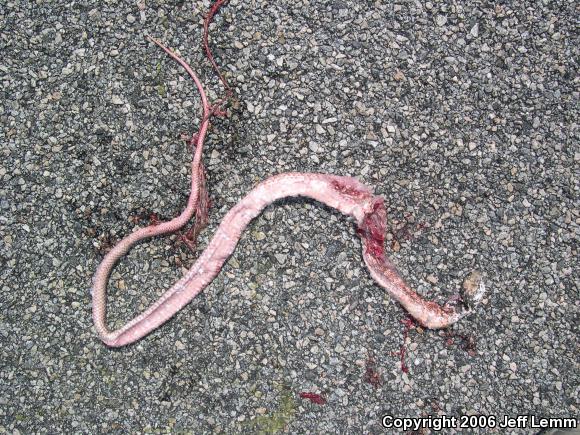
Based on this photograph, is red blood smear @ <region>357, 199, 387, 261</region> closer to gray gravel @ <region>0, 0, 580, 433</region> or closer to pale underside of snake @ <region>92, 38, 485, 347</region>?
pale underside of snake @ <region>92, 38, 485, 347</region>

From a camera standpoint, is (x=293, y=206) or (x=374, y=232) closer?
(x=374, y=232)

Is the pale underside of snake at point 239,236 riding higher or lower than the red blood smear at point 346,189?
lower

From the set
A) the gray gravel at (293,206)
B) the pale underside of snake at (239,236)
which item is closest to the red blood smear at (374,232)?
the pale underside of snake at (239,236)

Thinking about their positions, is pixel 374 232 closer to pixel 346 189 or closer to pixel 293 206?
pixel 346 189

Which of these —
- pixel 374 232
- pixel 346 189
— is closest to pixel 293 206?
pixel 346 189

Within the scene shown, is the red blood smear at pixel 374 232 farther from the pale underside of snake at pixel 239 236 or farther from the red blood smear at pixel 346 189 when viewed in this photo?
the red blood smear at pixel 346 189

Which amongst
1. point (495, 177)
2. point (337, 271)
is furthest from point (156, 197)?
point (495, 177)
